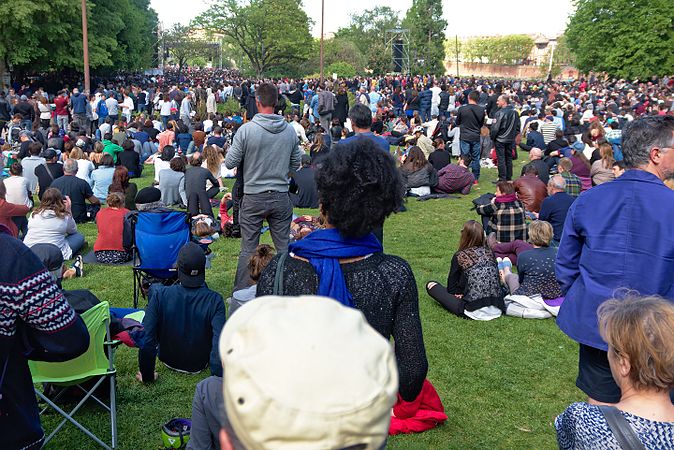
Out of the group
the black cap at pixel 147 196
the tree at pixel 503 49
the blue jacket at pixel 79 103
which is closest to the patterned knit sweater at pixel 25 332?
the black cap at pixel 147 196

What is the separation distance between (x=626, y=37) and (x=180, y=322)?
52403 millimetres

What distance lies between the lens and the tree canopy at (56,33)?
104ft

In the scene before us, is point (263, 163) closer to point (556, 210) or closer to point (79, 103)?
point (556, 210)

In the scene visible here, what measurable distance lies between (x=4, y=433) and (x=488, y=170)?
1499cm

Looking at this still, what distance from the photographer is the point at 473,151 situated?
14.2 meters

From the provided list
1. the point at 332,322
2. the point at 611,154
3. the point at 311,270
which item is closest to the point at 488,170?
the point at 611,154

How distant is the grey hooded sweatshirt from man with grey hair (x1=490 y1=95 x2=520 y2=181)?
771 cm

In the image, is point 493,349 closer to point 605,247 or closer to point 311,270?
point 605,247

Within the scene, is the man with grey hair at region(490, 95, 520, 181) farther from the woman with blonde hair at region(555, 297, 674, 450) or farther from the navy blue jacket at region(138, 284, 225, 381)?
the woman with blonde hair at region(555, 297, 674, 450)

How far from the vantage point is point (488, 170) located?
645 inches

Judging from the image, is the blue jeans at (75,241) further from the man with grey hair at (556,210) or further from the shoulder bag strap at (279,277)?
the shoulder bag strap at (279,277)

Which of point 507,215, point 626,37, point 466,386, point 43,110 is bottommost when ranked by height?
point 466,386

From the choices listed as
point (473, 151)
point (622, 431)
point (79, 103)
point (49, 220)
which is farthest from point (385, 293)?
point (79, 103)

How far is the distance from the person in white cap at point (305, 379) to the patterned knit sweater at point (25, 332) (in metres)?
1.56
